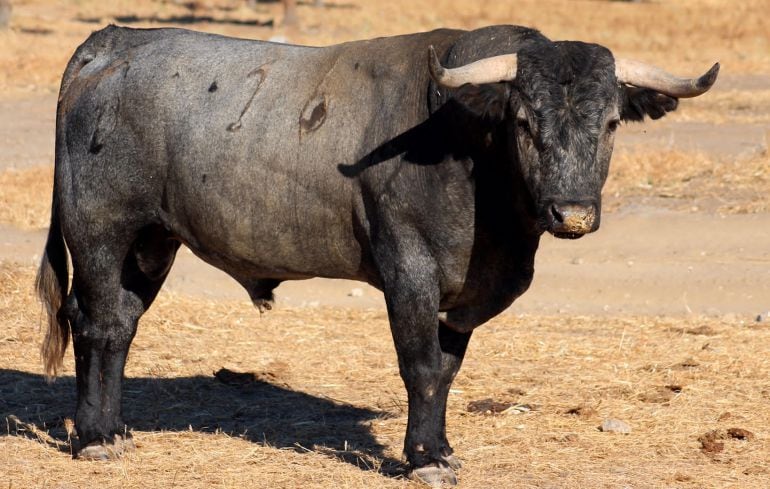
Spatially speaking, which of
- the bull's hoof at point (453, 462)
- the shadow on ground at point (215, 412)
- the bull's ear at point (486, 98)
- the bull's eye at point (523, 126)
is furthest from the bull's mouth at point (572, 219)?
the shadow on ground at point (215, 412)

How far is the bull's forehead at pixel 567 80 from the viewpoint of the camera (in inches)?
226

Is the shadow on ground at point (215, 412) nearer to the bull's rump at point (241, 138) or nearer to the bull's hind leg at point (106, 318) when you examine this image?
the bull's hind leg at point (106, 318)

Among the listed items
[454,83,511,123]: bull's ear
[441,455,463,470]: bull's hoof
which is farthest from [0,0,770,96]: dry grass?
[454,83,511,123]: bull's ear

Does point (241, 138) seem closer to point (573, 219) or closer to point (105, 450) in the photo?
point (105, 450)

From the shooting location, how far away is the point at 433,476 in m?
6.37

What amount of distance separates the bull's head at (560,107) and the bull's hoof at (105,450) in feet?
8.81

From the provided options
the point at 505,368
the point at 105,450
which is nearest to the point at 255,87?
the point at 105,450

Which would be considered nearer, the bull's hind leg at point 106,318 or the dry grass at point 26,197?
the bull's hind leg at point 106,318

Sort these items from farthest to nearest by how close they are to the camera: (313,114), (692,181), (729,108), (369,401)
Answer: (729,108) → (692,181) → (369,401) → (313,114)

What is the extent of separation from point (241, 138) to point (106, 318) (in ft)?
4.29

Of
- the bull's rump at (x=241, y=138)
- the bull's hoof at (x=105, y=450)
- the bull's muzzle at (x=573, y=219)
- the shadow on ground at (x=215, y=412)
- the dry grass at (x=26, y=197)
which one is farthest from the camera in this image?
the dry grass at (x=26, y=197)

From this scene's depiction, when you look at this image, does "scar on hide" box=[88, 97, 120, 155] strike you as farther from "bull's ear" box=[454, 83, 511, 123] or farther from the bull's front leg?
"bull's ear" box=[454, 83, 511, 123]

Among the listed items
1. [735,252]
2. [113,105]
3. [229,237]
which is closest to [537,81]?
[229,237]

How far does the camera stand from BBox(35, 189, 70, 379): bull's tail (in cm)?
749
